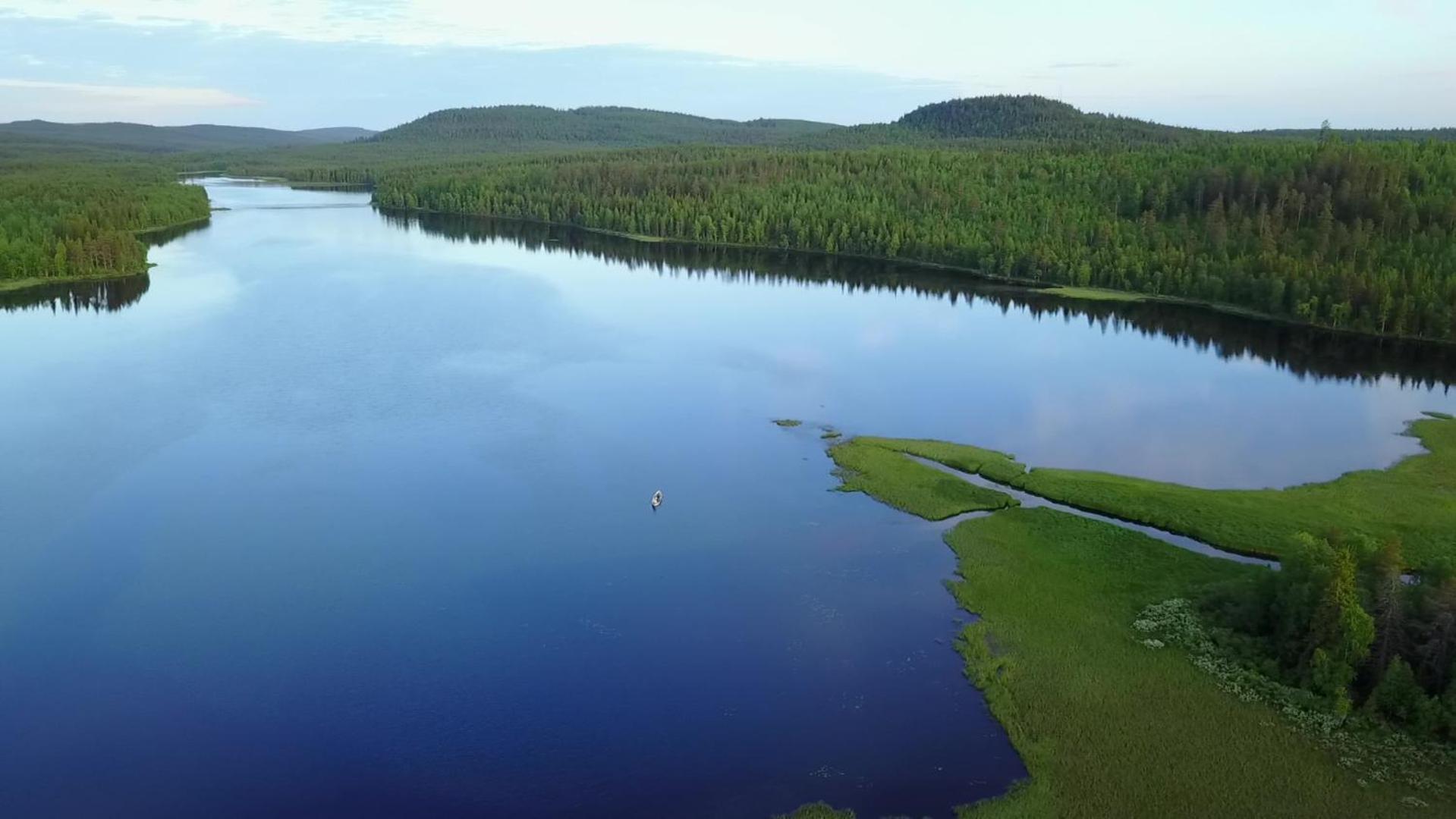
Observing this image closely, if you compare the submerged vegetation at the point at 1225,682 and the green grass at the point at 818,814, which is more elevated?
the submerged vegetation at the point at 1225,682

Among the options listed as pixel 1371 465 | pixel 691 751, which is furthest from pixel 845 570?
pixel 1371 465

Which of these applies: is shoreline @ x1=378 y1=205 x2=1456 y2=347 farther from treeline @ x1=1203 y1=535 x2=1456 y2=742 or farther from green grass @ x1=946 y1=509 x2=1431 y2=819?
treeline @ x1=1203 y1=535 x2=1456 y2=742

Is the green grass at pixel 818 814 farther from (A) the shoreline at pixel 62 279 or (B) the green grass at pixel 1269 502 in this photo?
(A) the shoreline at pixel 62 279

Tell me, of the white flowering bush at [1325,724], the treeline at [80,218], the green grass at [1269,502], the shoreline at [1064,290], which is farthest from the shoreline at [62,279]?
the white flowering bush at [1325,724]

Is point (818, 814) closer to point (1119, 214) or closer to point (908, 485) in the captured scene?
point (908, 485)

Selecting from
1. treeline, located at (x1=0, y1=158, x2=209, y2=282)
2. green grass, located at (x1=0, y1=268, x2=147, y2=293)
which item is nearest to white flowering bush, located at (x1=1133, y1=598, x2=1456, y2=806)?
green grass, located at (x1=0, y1=268, x2=147, y2=293)
